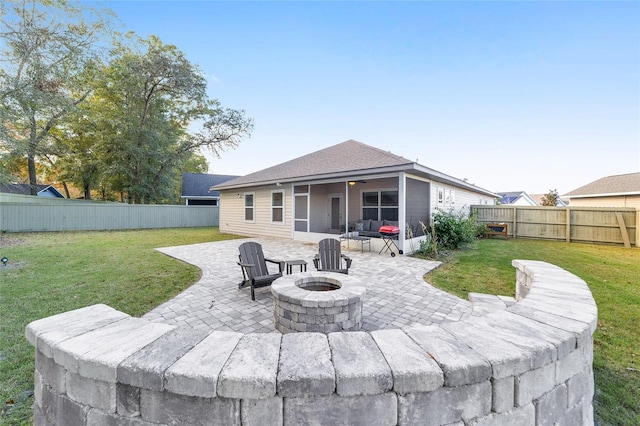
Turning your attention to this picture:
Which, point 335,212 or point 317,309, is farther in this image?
point 335,212

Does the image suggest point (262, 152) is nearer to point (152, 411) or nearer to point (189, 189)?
Result: point (189, 189)

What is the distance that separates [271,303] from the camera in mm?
4004

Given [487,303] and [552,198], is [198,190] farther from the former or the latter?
[552,198]

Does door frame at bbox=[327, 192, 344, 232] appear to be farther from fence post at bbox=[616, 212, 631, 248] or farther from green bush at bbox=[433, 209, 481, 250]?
fence post at bbox=[616, 212, 631, 248]

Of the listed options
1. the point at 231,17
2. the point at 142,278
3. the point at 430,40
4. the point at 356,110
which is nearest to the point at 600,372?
the point at 142,278

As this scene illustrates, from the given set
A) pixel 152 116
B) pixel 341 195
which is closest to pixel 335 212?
pixel 341 195

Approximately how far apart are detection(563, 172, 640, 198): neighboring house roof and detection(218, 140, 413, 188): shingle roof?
15569mm

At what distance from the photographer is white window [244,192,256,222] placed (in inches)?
492

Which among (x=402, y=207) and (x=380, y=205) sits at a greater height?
(x=380, y=205)

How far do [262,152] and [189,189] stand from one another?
29.9 ft

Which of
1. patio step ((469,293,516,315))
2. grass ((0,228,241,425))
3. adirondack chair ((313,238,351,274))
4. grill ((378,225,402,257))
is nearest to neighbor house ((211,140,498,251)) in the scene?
grill ((378,225,402,257))

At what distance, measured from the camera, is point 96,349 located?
1.32 meters

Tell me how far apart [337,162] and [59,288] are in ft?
26.7

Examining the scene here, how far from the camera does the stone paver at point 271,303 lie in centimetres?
336
